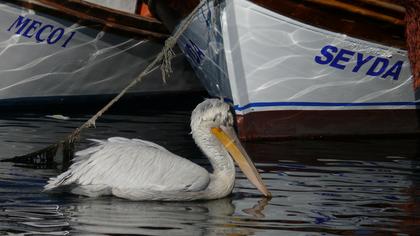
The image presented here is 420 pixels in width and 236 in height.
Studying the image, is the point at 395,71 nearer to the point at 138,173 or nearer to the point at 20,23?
the point at 138,173

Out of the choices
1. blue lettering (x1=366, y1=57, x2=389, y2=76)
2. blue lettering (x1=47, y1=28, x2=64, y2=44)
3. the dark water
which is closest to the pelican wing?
the dark water

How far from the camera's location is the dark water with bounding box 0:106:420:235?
8.52 m

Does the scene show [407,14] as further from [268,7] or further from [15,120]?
[15,120]

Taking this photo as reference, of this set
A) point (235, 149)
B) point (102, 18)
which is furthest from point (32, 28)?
point (235, 149)

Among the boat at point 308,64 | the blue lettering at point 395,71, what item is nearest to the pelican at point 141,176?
the boat at point 308,64

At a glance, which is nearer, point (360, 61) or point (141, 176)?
point (141, 176)

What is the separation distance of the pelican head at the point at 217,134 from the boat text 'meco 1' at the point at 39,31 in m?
4.92

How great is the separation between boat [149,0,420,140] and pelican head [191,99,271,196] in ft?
7.33

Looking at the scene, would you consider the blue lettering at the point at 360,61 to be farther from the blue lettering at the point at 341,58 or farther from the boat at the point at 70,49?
the boat at the point at 70,49

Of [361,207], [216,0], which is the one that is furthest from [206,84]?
[361,207]

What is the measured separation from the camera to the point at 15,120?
1368 cm

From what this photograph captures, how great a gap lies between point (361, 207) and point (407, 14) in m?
3.09

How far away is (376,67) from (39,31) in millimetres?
4212

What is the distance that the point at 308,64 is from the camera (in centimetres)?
1230
